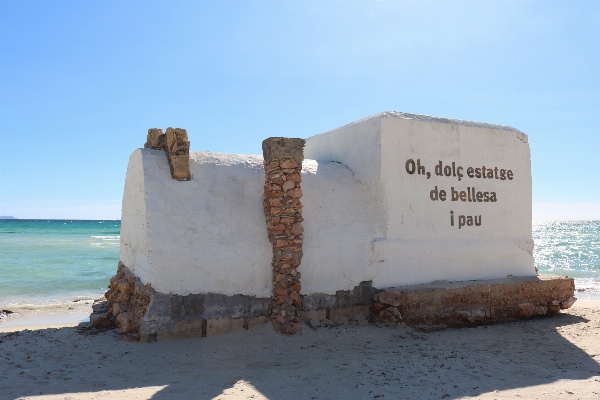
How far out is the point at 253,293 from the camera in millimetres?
Result: 7594

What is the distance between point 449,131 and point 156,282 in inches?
261

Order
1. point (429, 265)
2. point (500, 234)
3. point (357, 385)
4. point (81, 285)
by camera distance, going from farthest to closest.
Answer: point (81, 285) < point (500, 234) < point (429, 265) < point (357, 385)

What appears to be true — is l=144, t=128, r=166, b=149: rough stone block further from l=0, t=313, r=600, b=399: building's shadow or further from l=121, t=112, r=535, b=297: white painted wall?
l=0, t=313, r=600, b=399: building's shadow

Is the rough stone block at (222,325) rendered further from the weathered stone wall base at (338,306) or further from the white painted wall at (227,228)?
the weathered stone wall base at (338,306)

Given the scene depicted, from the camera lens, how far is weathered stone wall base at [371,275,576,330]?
839 cm

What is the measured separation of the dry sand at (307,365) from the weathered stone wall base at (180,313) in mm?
177

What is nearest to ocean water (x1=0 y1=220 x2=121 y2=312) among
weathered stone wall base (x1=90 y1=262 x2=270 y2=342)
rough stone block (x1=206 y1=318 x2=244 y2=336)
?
weathered stone wall base (x1=90 y1=262 x2=270 y2=342)

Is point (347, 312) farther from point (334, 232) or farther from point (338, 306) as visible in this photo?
point (334, 232)

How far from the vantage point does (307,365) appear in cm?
634

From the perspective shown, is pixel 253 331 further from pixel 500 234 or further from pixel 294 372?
pixel 500 234

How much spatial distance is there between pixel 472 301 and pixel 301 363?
4.32 metres

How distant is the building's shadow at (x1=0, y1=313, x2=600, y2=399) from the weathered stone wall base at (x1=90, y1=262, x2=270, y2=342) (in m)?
0.17

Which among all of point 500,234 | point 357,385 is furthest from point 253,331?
point 500,234

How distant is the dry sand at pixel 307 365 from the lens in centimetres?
539
